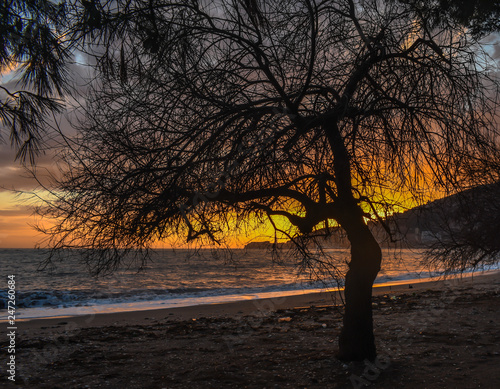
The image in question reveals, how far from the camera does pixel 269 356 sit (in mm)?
6734

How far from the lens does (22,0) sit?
11.2 ft

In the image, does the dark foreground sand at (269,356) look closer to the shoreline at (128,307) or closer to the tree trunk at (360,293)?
the tree trunk at (360,293)

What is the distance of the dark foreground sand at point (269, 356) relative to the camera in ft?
17.9

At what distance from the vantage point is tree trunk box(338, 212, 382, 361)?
5867 millimetres

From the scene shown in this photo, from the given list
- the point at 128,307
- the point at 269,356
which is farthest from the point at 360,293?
the point at 128,307

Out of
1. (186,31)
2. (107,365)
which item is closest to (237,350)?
(107,365)

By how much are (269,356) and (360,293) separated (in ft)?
6.34

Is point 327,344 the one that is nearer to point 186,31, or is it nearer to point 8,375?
point 8,375

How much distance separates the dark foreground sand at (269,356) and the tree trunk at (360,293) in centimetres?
21

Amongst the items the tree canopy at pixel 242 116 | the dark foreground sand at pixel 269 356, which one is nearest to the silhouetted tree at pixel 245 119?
the tree canopy at pixel 242 116

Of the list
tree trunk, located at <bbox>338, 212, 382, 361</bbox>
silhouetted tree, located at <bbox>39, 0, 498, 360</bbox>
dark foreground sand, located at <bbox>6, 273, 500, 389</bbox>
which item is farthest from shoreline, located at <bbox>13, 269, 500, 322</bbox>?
silhouetted tree, located at <bbox>39, 0, 498, 360</bbox>

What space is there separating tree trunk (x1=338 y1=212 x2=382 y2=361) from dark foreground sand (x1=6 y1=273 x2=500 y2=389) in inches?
8.3

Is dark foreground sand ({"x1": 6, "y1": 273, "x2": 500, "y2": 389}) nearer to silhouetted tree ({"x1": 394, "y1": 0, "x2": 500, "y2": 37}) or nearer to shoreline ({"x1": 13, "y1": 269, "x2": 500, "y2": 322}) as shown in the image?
silhouetted tree ({"x1": 394, "y1": 0, "x2": 500, "y2": 37})

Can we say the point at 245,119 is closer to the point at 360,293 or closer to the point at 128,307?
the point at 360,293
